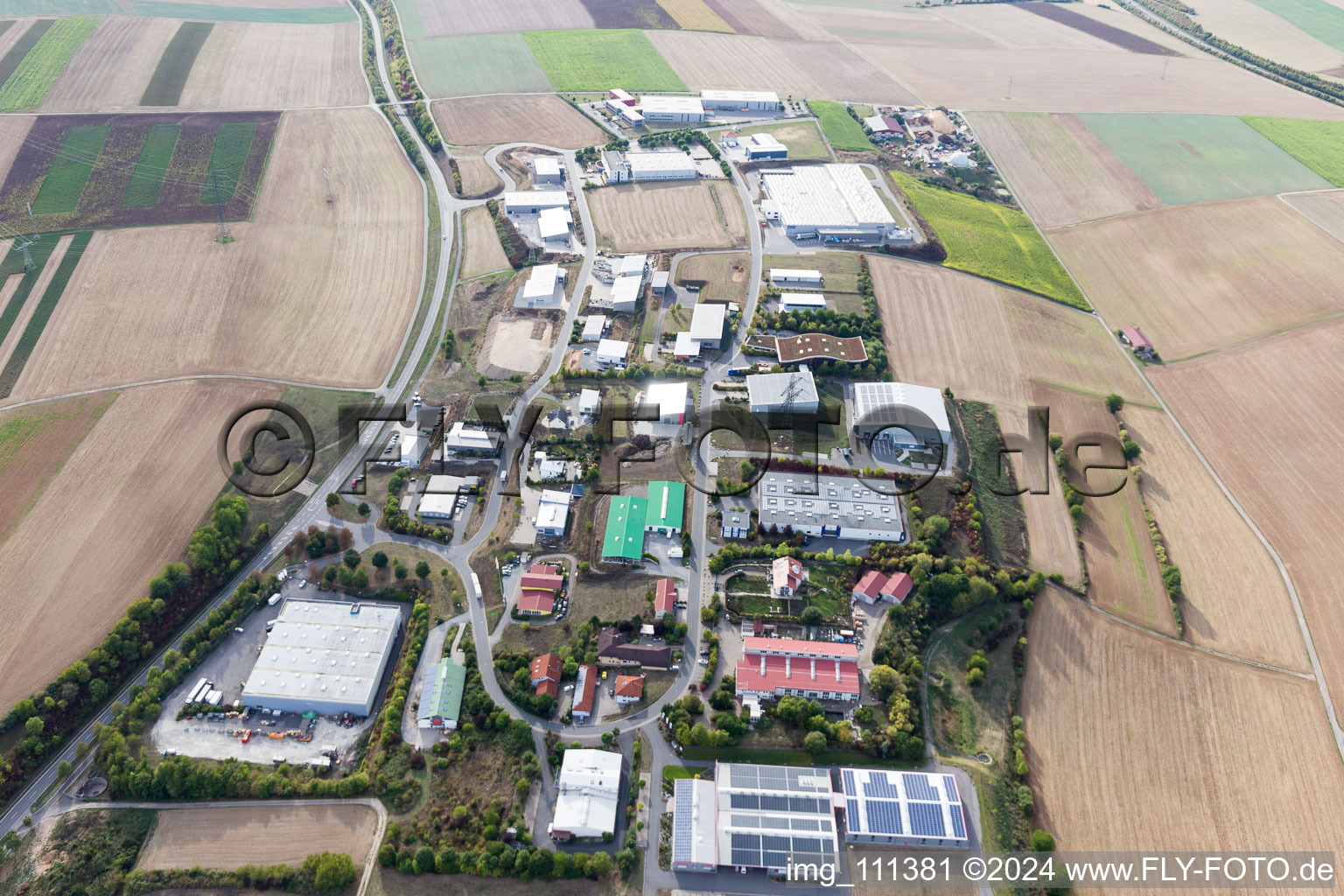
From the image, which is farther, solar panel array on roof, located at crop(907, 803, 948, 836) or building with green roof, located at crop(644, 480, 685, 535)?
building with green roof, located at crop(644, 480, 685, 535)

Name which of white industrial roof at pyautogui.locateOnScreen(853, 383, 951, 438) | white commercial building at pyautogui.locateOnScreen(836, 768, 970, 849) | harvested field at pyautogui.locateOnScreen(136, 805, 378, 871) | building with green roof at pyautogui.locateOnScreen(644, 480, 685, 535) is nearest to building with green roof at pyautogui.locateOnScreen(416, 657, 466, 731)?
harvested field at pyautogui.locateOnScreen(136, 805, 378, 871)

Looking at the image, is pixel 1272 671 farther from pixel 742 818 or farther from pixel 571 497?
A: pixel 571 497

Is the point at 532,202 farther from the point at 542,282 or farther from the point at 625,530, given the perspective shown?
the point at 625,530

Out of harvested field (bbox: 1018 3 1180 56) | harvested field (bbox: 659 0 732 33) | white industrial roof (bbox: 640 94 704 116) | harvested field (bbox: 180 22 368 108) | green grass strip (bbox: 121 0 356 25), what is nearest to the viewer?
white industrial roof (bbox: 640 94 704 116)

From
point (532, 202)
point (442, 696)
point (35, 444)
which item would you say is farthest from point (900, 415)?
point (35, 444)

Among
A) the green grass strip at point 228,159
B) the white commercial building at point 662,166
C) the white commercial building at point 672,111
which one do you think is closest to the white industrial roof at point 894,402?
the white commercial building at point 662,166

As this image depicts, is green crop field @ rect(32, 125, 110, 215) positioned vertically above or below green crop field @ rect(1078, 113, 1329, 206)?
below

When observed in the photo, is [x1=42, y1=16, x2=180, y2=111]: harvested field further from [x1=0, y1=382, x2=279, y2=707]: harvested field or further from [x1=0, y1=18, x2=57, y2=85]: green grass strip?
[x1=0, y1=382, x2=279, y2=707]: harvested field

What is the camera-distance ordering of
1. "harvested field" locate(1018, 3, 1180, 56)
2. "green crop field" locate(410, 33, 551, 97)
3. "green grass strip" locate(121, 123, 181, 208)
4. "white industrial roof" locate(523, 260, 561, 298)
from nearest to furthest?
"white industrial roof" locate(523, 260, 561, 298)
"green grass strip" locate(121, 123, 181, 208)
"green crop field" locate(410, 33, 551, 97)
"harvested field" locate(1018, 3, 1180, 56)
